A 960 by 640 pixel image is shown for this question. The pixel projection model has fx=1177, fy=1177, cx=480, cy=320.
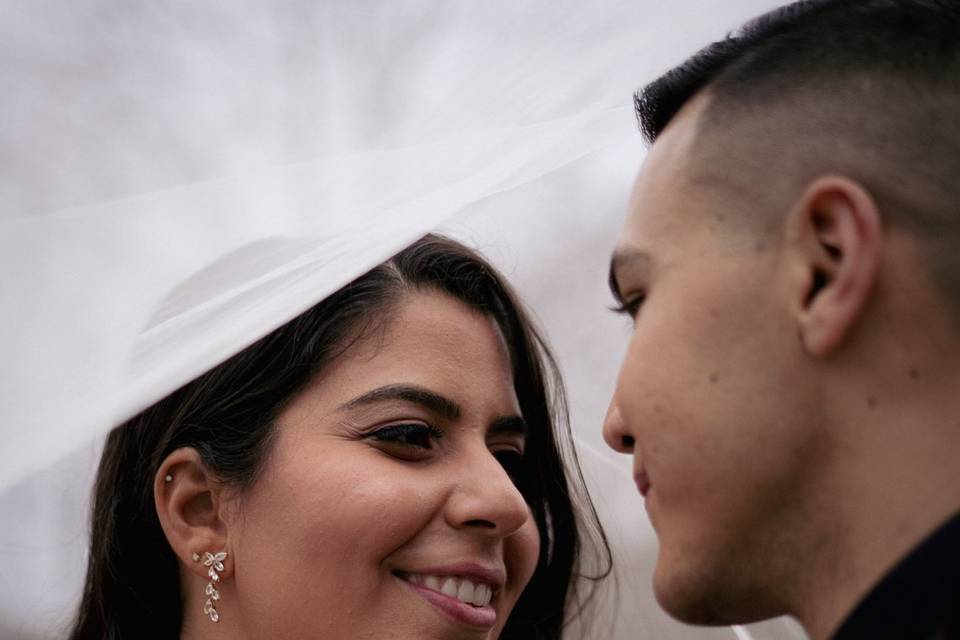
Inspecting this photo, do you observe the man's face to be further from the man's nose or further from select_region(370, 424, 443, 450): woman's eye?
select_region(370, 424, 443, 450): woman's eye

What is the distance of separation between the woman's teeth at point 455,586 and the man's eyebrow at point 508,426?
393mm

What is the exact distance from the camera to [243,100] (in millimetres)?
2205

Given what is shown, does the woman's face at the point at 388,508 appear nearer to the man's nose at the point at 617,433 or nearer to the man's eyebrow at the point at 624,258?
the man's nose at the point at 617,433

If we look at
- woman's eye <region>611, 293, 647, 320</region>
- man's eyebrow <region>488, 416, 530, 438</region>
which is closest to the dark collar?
woman's eye <region>611, 293, 647, 320</region>

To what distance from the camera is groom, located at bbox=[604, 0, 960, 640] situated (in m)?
1.62

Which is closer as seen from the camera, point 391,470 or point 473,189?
point 473,189

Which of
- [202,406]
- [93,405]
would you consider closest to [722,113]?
[93,405]

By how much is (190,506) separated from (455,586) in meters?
0.65

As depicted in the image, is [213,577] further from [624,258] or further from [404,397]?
[624,258]

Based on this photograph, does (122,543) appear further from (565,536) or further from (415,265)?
Result: (565,536)

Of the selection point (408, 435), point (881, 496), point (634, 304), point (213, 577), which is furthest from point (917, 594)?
point (213, 577)

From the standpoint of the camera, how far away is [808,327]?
168cm

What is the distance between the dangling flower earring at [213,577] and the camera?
8.66 ft

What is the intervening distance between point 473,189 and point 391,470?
0.67 meters
